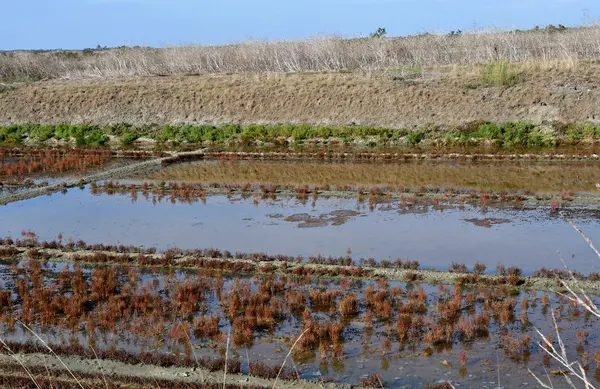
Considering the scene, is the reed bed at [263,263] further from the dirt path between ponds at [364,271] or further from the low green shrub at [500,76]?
the low green shrub at [500,76]

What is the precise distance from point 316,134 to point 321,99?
336cm

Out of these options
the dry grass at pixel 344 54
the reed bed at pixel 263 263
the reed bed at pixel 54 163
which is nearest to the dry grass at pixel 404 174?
the reed bed at pixel 54 163

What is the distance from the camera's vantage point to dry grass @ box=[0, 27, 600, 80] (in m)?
33.9

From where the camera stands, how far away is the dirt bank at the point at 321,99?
26125 mm

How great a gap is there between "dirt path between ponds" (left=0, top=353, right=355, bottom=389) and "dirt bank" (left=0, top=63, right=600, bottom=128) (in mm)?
20056

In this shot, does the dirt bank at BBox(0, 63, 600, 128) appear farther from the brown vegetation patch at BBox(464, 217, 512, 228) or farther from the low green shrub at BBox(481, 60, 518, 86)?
the brown vegetation patch at BBox(464, 217, 512, 228)

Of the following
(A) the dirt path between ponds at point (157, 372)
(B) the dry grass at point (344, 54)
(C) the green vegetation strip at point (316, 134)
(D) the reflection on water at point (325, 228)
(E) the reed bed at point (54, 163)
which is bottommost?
(A) the dirt path between ponds at point (157, 372)

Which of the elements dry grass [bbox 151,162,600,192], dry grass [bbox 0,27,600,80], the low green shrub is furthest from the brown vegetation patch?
dry grass [bbox 0,27,600,80]

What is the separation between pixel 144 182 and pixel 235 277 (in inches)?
363

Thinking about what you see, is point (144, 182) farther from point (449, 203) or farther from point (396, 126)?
point (396, 126)

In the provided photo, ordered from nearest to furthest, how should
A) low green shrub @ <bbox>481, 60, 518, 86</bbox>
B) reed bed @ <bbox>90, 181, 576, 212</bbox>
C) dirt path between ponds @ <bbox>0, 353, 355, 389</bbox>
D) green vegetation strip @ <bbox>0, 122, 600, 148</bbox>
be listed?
dirt path between ponds @ <bbox>0, 353, 355, 389</bbox> → reed bed @ <bbox>90, 181, 576, 212</bbox> → green vegetation strip @ <bbox>0, 122, 600, 148</bbox> → low green shrub @ <bbox>481, 60, 518, 86</bbox>

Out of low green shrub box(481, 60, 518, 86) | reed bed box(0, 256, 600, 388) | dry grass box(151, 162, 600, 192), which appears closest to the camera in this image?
reed bed box(0, 256, 600, 388)

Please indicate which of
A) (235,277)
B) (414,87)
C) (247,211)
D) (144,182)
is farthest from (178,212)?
(414,87)

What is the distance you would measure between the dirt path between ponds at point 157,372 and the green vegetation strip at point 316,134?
18075mm
